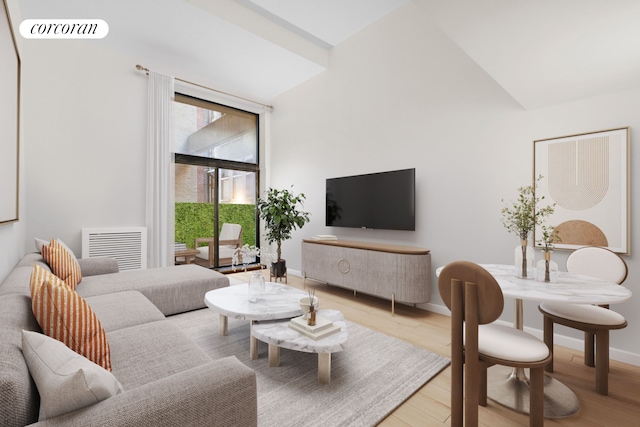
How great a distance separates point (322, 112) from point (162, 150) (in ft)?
7.93

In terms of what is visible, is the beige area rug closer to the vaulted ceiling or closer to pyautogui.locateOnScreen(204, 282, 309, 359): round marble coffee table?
pyautogui.locateOnScreen(204, 282, 309, 359): round marble coffee table

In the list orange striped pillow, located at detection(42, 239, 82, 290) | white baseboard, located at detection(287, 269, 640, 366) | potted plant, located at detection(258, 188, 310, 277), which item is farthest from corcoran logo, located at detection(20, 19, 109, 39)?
white baseboard, located at detection(287, 269, 640, 366)

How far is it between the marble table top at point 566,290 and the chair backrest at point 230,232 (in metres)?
4.15

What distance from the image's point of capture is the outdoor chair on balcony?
483 cm

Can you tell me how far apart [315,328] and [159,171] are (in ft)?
11.5

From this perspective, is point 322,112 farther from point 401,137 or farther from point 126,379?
point 126,379

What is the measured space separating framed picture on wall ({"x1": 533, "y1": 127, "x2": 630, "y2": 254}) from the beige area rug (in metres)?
1.47

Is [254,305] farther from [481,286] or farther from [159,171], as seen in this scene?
[159,171]

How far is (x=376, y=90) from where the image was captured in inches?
143

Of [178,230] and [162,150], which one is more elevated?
[162,150]

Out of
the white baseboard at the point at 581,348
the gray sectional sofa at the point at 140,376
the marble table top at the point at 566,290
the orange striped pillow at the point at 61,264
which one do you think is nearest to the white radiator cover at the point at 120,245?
the orange striped pillow at the point at 61,264

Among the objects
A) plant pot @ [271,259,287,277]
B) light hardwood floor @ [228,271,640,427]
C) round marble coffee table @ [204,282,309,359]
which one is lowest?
light hardwood floor @ [228,271,640,427]

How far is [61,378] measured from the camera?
734mm

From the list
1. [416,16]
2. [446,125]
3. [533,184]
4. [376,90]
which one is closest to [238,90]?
[376,90]
